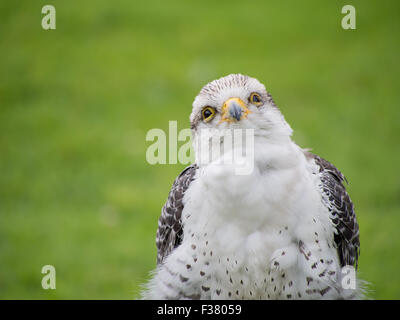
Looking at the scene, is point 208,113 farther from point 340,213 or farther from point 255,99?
point 340,213

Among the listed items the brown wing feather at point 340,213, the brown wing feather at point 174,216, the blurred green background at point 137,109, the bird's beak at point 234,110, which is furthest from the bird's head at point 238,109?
the blurred green background at point 137,109

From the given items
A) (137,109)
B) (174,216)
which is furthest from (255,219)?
(137,109)

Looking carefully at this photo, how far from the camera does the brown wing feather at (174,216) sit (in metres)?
4.55

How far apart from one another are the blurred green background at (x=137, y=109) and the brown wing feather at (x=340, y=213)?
2826 millimetres

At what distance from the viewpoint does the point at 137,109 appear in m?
11.5

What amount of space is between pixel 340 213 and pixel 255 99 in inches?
43.6

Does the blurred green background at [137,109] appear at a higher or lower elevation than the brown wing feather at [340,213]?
higher

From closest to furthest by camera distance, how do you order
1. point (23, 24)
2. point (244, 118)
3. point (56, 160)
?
point (244, 118), point (56, 160), point (23, 24)

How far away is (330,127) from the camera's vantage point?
10.9m

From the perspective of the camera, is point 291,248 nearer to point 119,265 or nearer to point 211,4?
point 119,265

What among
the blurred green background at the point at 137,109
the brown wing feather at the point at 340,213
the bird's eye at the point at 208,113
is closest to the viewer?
the bird's eye at the point at 208,113

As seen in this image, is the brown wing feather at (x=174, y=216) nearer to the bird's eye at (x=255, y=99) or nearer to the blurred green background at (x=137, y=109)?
the bird's eye at (x=255, y=99)
